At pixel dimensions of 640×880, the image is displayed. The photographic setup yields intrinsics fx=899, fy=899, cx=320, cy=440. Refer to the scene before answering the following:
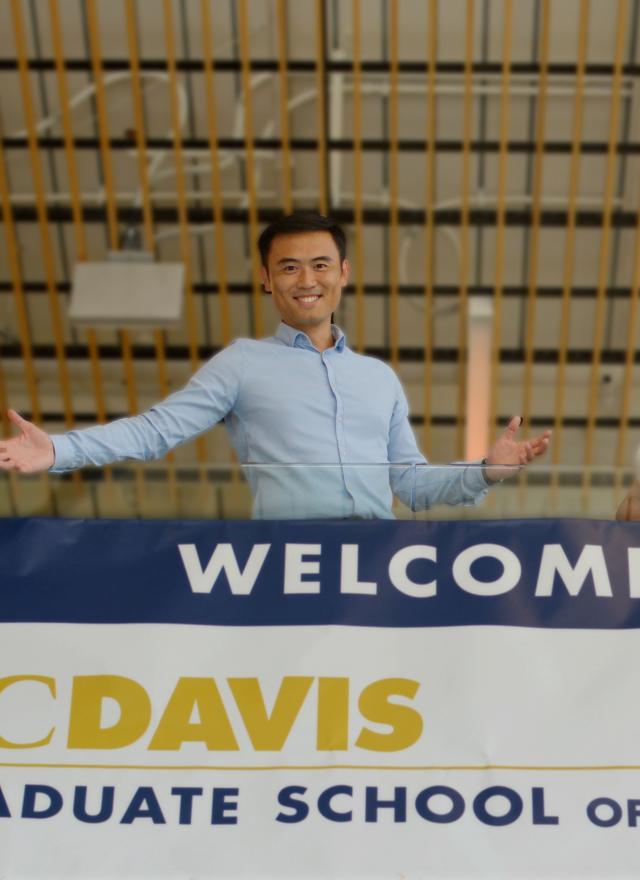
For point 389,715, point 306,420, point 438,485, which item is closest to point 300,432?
point 306,420

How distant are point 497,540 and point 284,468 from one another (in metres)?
0.34

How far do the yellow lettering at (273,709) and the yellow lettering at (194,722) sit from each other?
26 mm

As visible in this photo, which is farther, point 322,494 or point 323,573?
point 322,494

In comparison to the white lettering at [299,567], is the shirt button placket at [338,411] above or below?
above

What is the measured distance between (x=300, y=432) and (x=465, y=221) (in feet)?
10.2

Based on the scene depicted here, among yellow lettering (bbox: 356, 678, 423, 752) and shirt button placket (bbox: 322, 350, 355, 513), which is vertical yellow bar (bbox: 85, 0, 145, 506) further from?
yellow lettering (bbox: 356, 678, 423, 752)

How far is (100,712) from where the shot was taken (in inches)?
46.3

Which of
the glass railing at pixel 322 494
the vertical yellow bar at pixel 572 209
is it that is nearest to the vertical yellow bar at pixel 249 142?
the vertical yellow bar at pixel 572 209

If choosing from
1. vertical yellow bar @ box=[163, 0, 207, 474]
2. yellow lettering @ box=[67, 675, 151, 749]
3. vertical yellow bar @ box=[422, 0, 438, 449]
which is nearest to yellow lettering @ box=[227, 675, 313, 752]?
yellow lettering @ box=[67, 675, 151, 749]

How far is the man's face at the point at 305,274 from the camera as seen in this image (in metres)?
1.49

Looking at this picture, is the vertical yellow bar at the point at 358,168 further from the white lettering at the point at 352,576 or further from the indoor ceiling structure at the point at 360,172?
Result: the white lettering at the point at 352,576

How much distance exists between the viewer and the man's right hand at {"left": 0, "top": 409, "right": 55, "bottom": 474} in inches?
49.1

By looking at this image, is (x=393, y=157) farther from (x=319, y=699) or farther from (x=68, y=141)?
(x=319, y=699)

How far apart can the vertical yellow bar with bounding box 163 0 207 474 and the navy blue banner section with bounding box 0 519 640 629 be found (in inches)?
121
